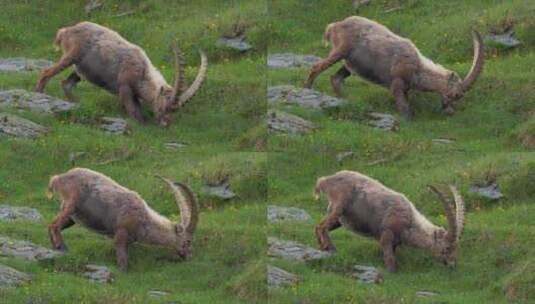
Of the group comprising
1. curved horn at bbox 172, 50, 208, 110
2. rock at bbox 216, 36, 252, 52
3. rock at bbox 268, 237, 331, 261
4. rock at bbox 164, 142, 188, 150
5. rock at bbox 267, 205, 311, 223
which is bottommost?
rock at bbox 267, 205, 311, 223

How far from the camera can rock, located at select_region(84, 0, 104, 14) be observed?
6025 cm

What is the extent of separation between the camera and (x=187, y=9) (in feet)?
195

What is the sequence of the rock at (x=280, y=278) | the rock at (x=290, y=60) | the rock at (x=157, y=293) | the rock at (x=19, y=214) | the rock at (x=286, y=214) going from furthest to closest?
the rock at (x=290, y=60) < the rock at (x=286, y=214) < the rock at (x=19, y=214) < the rock at (x=280, y=278) < the rock at (x=157, y=293)

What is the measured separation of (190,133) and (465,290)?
11.7m

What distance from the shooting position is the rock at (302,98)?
4856cm

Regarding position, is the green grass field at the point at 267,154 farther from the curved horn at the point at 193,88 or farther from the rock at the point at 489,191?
the curved horn at the point at 193,88

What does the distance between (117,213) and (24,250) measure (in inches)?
105

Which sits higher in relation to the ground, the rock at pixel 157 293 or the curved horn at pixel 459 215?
the curved horn at pixel 459 215

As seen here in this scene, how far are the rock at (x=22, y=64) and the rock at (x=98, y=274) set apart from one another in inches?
610

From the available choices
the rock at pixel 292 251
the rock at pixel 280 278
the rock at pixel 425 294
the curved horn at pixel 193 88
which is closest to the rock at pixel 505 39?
the curved horn at pixel 193 88

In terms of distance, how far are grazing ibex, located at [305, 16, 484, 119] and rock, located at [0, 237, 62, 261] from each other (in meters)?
11.5

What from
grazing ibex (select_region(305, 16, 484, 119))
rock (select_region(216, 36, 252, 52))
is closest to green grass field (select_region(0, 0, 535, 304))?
rock (select_region(216, 36, 252, 52))

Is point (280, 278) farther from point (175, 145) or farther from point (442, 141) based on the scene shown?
point (442, 141)

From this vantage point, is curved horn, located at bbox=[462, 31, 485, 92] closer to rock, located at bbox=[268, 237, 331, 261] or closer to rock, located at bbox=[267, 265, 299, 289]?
rock, located at bbox=[268, 237, 331, 261]
